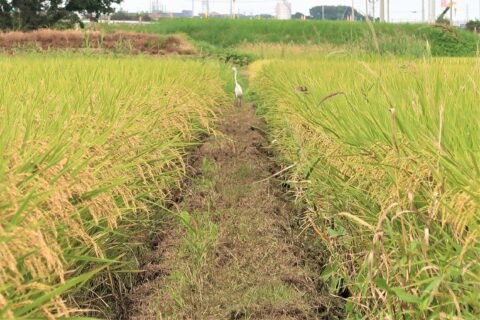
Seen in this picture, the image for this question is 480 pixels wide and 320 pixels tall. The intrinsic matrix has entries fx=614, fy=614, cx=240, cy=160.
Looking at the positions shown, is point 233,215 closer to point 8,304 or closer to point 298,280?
point 298,280

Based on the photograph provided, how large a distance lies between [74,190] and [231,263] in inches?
40.7

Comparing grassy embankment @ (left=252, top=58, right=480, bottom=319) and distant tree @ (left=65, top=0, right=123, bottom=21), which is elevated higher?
distant tree @ (left=65, top=0, right=123, bottom=21)

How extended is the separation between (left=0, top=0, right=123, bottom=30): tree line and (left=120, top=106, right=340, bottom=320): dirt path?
19967 millimetres

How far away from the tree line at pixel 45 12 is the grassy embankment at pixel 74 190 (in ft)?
66.4

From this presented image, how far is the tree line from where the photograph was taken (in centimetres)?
2258

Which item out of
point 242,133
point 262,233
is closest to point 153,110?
point 262,233

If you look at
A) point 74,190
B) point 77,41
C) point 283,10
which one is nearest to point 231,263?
point 74,190

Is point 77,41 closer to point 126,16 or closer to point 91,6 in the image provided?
point 91,6

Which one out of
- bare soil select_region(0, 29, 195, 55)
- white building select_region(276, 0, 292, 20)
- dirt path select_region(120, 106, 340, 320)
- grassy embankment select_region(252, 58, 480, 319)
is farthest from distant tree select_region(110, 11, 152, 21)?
grassy embankment select_region(252, 58, 480, 319)

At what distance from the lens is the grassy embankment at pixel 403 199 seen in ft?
4.88

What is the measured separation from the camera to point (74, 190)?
71.6 inches

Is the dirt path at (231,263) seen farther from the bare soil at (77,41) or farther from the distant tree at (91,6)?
the distant tree at (91,6)

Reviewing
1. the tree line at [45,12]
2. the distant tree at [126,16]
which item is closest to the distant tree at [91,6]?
the tree line at [45,12]

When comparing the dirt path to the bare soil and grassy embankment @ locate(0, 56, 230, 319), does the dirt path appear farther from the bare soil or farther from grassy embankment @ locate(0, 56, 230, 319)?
the bare soil
